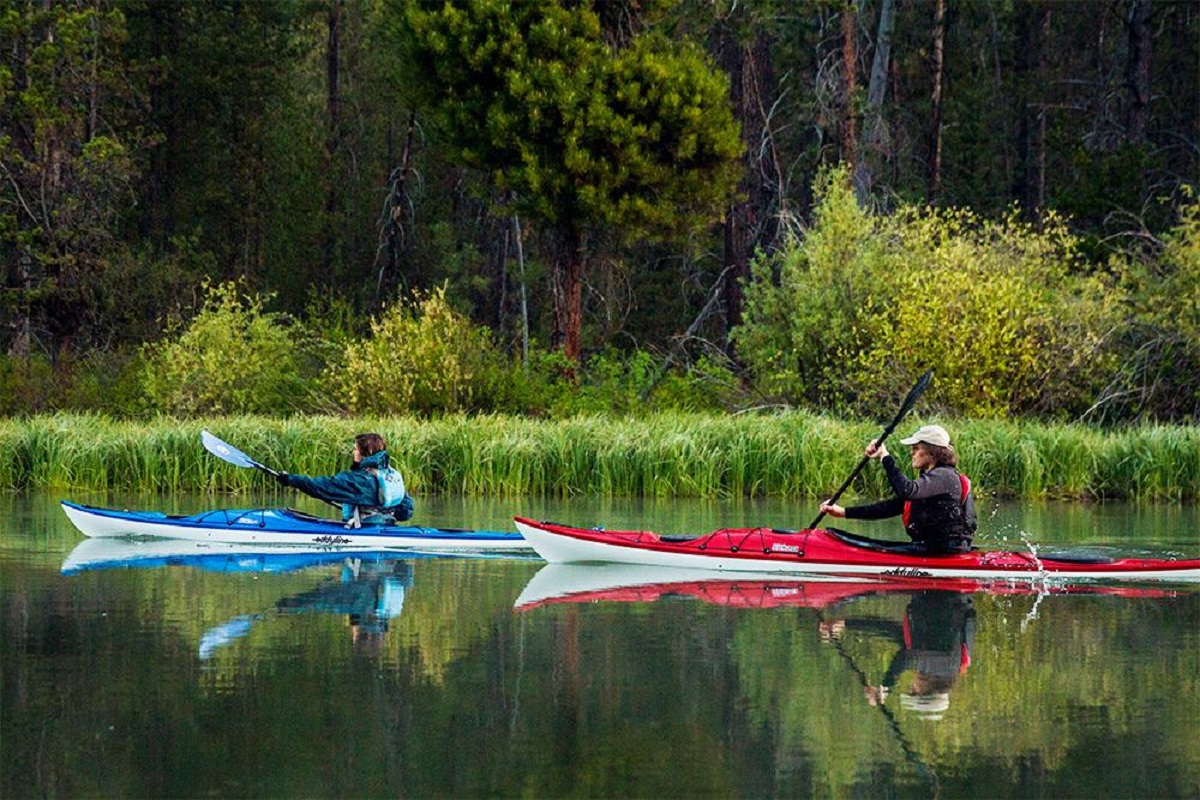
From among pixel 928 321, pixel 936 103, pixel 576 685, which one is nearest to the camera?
pixel 576 685

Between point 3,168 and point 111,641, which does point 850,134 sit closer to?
point 3,168

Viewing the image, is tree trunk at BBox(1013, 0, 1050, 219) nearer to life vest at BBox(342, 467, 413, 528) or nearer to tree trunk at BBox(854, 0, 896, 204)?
tree trunk at BBox(854, 0, 896, 204)

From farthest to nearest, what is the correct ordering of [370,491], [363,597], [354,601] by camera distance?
[370,491], [363,597], [354,601]

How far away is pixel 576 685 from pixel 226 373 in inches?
792

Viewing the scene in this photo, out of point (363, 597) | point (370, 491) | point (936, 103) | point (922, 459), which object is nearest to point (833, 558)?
point (922, 459)

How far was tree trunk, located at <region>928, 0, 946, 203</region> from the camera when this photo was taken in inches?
1556

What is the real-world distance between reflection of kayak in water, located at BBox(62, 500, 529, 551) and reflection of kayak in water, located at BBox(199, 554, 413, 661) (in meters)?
0.32

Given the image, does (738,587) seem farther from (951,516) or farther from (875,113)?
(875,113)

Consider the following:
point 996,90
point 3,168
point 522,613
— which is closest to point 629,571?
point 522,613

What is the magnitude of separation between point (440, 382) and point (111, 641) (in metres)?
17.2

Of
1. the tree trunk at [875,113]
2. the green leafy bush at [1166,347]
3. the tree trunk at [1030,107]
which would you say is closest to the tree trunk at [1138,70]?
the tree trunk at [875,113]

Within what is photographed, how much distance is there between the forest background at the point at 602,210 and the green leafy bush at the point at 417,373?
0.06 metres

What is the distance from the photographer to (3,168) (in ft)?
114

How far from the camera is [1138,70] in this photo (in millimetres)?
36344
